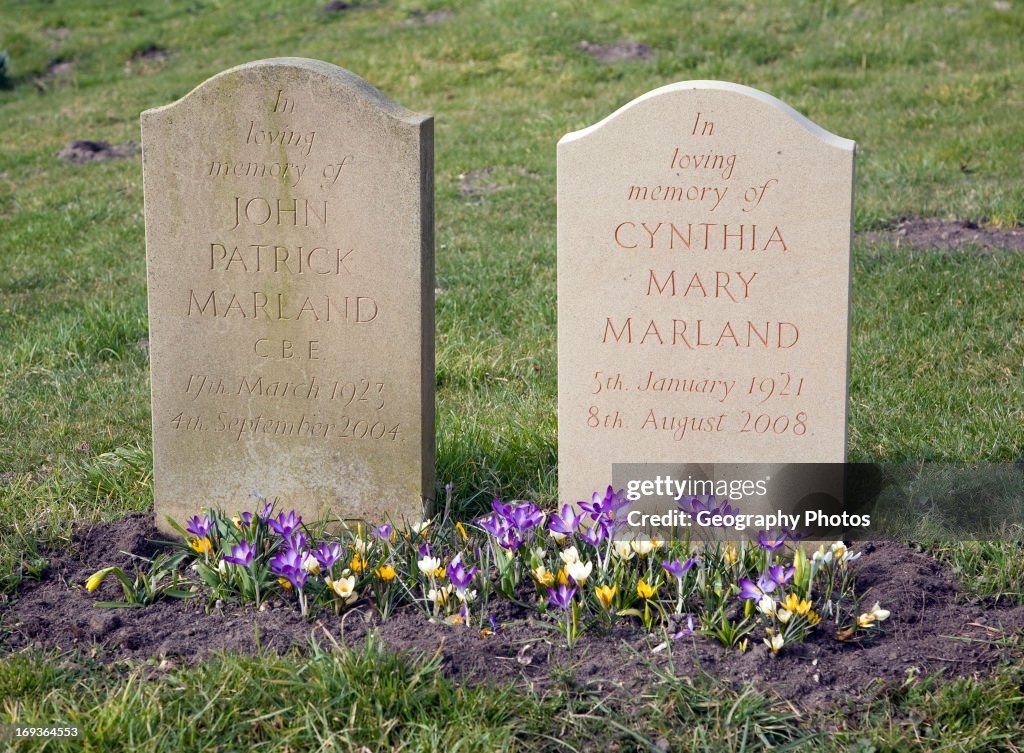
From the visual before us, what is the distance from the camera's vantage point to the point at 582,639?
3.21 metres

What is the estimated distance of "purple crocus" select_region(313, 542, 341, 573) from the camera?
11.3ft

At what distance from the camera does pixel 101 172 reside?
9859 mm

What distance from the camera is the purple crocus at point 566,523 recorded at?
11.6 ft

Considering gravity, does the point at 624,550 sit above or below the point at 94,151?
below

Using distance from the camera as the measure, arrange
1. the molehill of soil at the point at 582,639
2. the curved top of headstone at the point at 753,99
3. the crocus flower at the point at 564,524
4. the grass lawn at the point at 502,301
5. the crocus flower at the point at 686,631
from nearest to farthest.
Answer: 1. the grass lawn at the point at 502,301
2. the molehill of soil at the point at 582,639
3. the crocus flower at the point at 686,631
4. the curved top of headstone at the point at 753,99
5. the crocus flower at the point at 564,524

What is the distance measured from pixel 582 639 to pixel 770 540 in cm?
76

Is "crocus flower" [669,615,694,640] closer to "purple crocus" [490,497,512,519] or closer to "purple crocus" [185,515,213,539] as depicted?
"purple crocus" [490,497,512,519]

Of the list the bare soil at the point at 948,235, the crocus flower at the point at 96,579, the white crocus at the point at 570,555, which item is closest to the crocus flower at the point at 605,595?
the white crocus at the point at 570,555

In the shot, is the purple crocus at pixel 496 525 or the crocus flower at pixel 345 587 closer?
the crocus flower at pixel 345 587

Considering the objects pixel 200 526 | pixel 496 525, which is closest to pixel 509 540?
pixel 496 525

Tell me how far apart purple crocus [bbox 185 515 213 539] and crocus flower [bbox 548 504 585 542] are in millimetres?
1068

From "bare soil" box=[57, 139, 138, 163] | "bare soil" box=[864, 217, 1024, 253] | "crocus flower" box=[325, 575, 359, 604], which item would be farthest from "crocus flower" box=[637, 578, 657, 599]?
"bare soil" box=[57, 139, 138, 163]

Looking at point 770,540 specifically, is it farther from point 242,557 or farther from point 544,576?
point 242,557

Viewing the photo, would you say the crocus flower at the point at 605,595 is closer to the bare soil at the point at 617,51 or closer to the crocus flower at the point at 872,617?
the crocus flower at the point at 872,617
